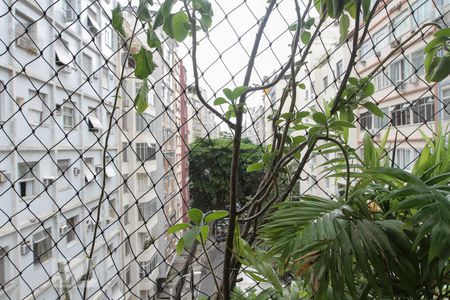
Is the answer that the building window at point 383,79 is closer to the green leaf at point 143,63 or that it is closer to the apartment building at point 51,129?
the green leaf at point 143,63

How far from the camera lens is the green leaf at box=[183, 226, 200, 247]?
1.82 feet

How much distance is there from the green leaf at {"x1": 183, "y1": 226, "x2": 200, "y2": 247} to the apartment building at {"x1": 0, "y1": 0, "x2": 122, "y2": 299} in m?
0.29

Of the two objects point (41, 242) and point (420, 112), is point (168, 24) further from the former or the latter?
point (41, 242)

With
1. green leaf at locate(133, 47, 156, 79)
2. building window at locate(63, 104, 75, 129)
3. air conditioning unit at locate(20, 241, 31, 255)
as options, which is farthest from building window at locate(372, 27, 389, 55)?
building window at locate(63, 104, 75, 129)

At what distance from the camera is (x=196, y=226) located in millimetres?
568

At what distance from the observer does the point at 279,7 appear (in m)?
0.72

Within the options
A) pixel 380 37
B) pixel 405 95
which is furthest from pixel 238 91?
pixel 380 37

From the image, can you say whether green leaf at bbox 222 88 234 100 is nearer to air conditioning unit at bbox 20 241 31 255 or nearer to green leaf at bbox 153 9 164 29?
green leaf at bbox 153 9 164 29

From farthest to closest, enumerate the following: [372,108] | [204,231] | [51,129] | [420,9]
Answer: [420,9] → [51,129] → [372,108] → [204,231]

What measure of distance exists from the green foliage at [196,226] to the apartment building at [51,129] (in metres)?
0.27

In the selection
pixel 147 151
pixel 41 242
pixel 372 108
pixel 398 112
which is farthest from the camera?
pixel 147 151

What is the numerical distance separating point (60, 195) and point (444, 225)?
4.84 metres

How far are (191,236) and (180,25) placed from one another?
0.35m

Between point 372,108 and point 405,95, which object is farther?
point 405,95
